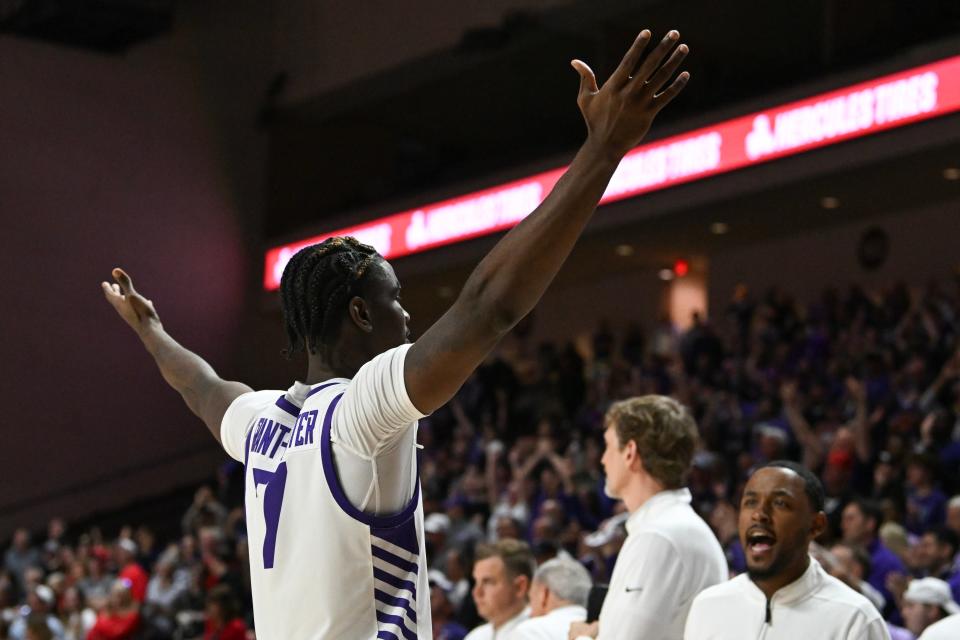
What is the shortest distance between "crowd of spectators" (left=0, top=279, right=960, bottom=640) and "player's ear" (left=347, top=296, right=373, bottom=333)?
3.94m

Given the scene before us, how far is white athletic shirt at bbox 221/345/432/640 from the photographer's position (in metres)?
2.28

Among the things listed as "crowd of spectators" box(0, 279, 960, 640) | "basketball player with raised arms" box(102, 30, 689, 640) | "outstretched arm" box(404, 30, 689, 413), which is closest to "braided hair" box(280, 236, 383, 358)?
"basketball player with raised arms" box(102, 30, 689, 640)

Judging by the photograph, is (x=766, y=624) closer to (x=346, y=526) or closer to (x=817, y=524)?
(x=817, y=524)

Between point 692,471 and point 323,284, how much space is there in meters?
6.90

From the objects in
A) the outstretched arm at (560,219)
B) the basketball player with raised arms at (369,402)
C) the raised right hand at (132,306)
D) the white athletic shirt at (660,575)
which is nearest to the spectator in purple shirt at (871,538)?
the white athletic shirt at (660,575)

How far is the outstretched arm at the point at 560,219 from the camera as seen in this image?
2.00 m

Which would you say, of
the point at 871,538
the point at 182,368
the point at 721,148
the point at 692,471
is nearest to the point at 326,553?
the point at 182,368

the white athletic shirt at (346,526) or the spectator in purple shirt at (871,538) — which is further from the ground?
the white athletic shirt at (346,526)

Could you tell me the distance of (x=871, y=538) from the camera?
7.51 meters

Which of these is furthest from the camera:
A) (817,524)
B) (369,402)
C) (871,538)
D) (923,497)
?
(923,497)

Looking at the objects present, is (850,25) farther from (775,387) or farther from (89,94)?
(89,94)

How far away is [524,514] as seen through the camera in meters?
10.9

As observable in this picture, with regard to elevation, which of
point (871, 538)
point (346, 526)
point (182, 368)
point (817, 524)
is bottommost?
point (871, 538)

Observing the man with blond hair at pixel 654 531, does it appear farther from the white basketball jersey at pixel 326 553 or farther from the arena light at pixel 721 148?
the arena light at pixel 721 148
